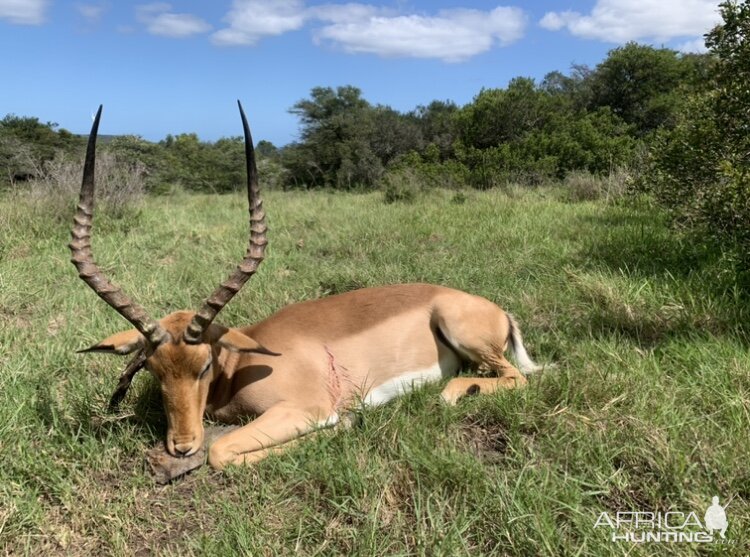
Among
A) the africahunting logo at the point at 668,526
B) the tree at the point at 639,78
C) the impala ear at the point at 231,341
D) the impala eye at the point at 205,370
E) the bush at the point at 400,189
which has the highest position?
the tree at the point at 639,78

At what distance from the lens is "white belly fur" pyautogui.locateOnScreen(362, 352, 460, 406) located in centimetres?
348

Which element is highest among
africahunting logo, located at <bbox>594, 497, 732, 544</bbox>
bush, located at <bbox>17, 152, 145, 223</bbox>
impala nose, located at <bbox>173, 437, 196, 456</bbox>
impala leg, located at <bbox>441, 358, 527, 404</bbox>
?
bush, located at <bbox>17, 152, 145, 223</bbox>

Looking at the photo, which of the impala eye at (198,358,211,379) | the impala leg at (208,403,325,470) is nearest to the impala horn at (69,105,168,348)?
the impala eye at (198,358,211,379)

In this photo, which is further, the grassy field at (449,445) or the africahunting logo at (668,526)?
Result: the grassy field at (449,445)

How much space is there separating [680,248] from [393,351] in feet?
11.5

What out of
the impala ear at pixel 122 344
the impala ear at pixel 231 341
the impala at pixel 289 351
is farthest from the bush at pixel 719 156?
the impala ear at pixel 122 344

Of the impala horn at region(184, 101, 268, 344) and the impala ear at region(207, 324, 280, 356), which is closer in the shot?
the impala horn at region(184, 101, 268, 344)

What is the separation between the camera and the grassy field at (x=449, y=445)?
2.27 m

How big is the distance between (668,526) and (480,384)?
4.67 feet

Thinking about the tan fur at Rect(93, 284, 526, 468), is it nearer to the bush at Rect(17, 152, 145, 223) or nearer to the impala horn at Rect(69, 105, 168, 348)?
the impala horn at Rect(69, 105, 168, 348)

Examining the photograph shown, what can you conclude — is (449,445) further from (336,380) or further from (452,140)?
(452,140)

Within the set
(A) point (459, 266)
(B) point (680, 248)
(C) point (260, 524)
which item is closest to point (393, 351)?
(C) point (260, 524)

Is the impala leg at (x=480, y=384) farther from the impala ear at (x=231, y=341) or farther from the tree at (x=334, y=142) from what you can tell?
the tree at (x=334, y=142)

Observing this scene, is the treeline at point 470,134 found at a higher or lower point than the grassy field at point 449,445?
higher
